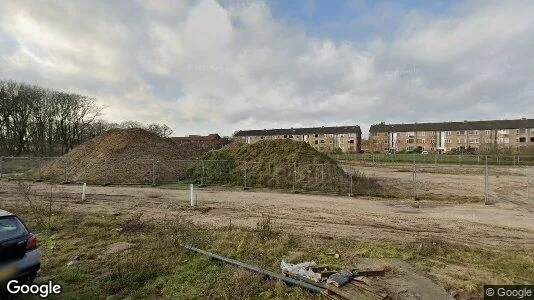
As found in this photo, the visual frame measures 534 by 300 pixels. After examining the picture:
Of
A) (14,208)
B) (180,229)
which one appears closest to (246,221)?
(180,229)

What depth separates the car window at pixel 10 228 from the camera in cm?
587

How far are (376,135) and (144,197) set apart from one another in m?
107

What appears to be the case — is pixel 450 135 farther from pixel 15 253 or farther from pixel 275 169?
pixel 15 253

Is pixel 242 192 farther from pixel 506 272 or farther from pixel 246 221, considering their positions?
pixel 506 272

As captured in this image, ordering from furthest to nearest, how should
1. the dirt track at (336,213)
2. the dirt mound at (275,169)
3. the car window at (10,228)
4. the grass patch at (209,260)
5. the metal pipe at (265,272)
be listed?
the dirt mound at (275,169) → the dirt track at (336,213) → the grass patch at (209,260) → the metal pipe at (265,272) → the car window at (10,228)

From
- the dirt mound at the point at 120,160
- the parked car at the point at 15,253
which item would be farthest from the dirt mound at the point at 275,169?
the parked car at the point at 15,253

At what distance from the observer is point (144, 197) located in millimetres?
20094

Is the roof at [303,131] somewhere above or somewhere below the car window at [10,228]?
above

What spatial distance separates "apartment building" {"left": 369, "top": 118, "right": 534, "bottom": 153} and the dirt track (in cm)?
9138

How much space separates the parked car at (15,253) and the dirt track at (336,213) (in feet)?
22.2

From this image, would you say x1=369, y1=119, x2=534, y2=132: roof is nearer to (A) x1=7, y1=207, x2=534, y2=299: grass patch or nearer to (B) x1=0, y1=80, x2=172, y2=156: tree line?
(B) x1=0, y1=80, x2=172, y2=156: tree line

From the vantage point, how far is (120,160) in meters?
30.0

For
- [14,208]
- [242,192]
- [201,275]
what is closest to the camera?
[201,275]

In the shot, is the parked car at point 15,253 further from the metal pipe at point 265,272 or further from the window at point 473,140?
the window at point 473,140
